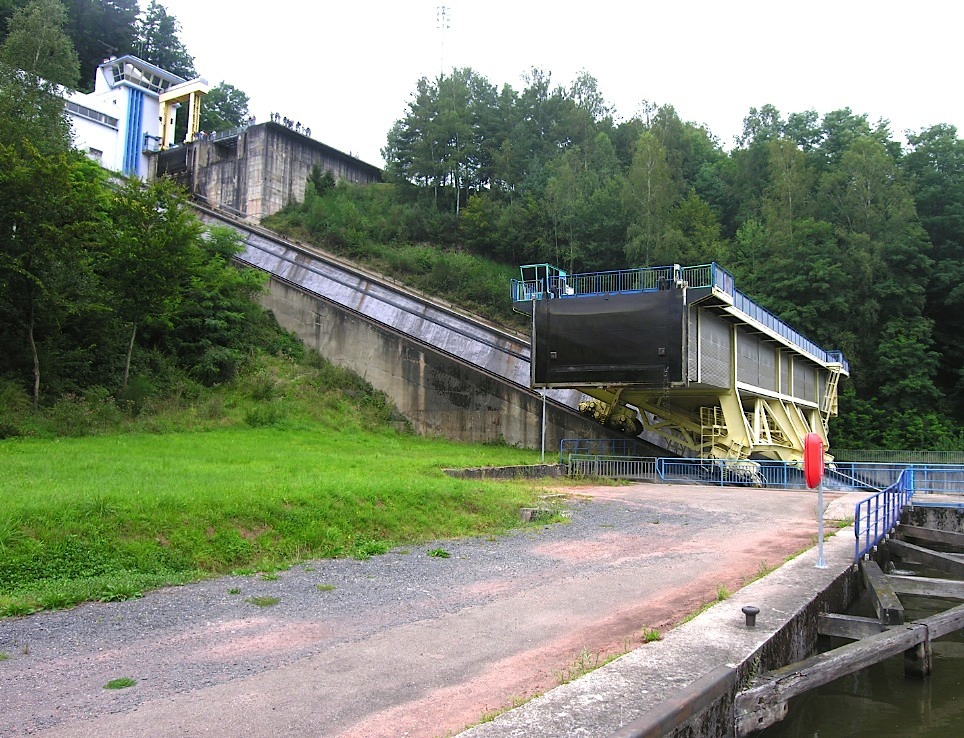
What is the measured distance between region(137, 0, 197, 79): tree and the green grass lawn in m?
60.9

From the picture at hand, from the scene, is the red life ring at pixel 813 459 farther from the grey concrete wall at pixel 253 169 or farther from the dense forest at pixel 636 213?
the grey concrete wall at pixel 253 169

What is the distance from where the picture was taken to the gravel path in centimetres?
453

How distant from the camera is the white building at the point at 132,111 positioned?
49531 mm

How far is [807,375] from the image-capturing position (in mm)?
→ 37750

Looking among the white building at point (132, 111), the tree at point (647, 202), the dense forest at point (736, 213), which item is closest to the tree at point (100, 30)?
the white building at point (132, 111)

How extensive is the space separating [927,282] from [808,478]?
144 ft

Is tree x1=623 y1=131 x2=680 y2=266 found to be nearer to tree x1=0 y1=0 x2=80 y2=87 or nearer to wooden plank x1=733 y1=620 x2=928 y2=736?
tree x1=0 y1=0 x2=80 y2=87

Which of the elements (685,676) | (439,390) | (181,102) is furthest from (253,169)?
(685,676)

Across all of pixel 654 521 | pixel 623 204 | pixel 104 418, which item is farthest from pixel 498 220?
pixel 654 521

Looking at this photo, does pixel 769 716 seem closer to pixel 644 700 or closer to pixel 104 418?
pixel 644 700

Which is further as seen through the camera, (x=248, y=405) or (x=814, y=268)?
(x=814, y=268)

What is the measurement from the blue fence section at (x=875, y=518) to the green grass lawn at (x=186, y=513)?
5934mm

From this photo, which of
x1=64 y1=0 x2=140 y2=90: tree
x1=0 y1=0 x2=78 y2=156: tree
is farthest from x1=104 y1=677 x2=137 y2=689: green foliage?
x1=64 y1=0 x2=140 y2=90: tree

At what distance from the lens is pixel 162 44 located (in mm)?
66812
